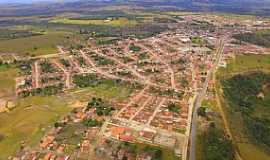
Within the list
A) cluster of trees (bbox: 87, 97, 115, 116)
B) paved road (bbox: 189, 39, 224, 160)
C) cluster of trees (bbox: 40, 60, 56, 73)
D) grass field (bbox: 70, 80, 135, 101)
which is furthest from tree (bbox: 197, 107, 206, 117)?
cluster of trees (bbox: 40, 60, 56, 73)

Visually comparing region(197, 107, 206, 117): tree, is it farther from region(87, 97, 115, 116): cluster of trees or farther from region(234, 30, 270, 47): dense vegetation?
region(234, 30, 270, 47): dense vegetation

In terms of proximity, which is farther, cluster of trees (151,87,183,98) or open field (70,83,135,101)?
cluster of trees (151,87,183,98)

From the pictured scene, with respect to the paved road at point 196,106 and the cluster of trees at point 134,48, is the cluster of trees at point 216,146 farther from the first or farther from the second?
Result: the cluster of trees at point 134,48

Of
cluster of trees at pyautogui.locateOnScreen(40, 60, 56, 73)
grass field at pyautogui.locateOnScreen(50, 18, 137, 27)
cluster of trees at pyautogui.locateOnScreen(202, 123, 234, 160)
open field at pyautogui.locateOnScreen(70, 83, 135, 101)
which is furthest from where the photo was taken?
grass field at pyautogui.locateOnScreen(50, 18, 137, 27)

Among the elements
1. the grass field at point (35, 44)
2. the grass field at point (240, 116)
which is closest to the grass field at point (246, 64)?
the grass field at point (240, 116)

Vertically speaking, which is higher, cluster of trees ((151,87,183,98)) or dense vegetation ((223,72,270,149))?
cluster of trees ((151,87,183,98))

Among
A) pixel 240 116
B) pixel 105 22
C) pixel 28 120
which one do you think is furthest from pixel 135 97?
pixel 105 22

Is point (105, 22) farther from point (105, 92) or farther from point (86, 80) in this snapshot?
point (105, 92)
